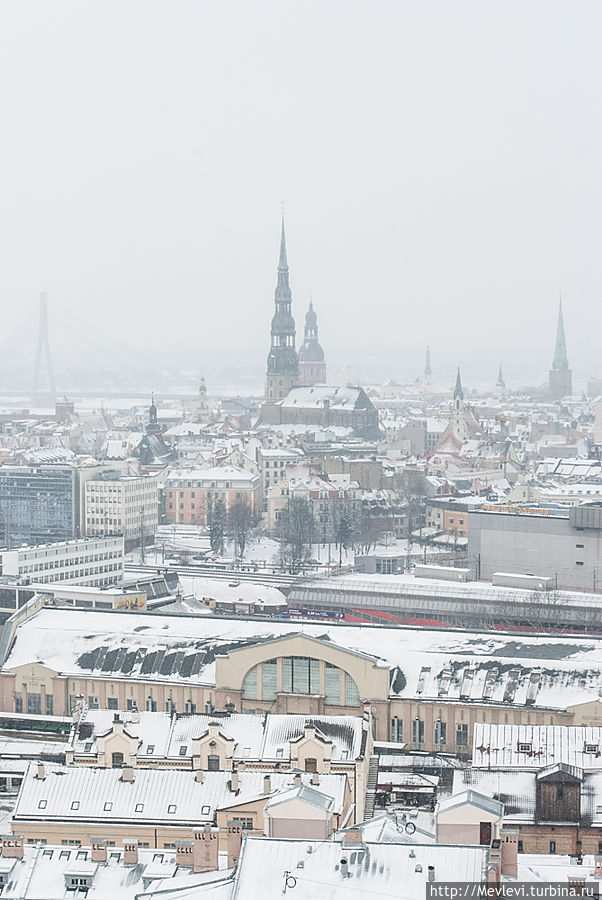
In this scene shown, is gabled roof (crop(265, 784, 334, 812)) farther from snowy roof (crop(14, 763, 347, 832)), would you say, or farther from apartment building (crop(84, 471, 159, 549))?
apartment building (crop(84, 471, 159, 549))

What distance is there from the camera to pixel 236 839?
19156mm

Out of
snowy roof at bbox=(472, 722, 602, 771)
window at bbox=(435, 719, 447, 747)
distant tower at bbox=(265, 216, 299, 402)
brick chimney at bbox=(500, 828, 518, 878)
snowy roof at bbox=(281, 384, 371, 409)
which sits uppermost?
distant tower at bbox=(265, 216, 299, 402)

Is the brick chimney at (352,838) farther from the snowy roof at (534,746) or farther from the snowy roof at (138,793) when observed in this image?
the snowy roof at (534,746)

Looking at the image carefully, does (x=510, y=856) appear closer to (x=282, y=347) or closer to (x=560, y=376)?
(x=282, y=347)

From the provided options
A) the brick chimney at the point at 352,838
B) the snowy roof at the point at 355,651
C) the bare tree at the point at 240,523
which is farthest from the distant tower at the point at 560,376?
the brick chimney at the point at 352,838

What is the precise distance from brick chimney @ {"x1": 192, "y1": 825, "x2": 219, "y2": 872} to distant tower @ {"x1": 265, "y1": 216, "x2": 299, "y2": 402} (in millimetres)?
97626

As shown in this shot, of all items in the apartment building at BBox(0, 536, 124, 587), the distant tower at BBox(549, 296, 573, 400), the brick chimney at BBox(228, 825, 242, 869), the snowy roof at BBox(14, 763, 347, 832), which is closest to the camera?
the brick chimney at BBox(228, 825, 242, 869)

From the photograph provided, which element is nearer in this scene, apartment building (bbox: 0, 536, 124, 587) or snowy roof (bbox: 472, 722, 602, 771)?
snowy roof (bbox: 472, 722, 602, 771)

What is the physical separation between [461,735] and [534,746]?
202 inches

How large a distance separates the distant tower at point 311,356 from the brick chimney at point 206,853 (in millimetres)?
123125

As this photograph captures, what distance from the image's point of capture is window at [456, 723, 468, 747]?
28.7 m

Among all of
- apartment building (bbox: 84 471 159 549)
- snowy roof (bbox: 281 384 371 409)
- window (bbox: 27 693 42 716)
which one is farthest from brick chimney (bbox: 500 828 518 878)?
snowy roof (bbox: 281 384 371 409)

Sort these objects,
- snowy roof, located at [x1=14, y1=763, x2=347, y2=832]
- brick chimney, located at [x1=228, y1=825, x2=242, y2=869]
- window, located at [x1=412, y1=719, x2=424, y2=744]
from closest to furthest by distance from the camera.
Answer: brick chimney, located at [x1=228, y1=825, x2=242, y2=869] → snowy roof, located at [x1=14, y1=763, x2=347, y2=832] → window, located at [x1=412, y1=719, x2=424, y2=744]

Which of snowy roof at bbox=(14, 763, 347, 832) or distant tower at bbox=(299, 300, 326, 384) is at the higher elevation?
distant tower at bbox=(299, 300, 326, 384)
